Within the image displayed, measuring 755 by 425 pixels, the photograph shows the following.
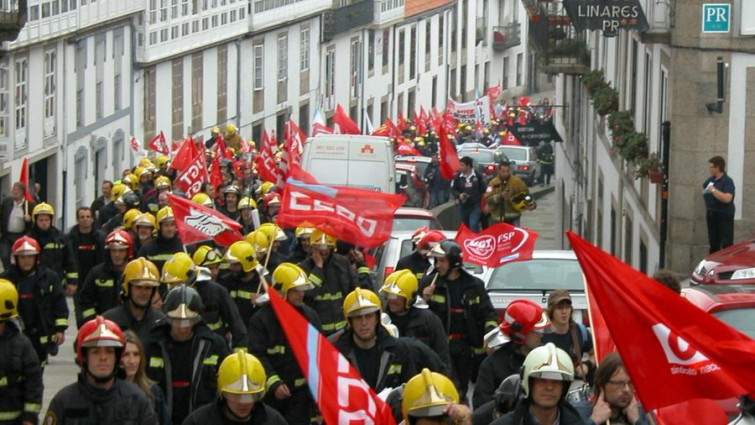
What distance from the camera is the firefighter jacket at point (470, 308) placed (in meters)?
14.3

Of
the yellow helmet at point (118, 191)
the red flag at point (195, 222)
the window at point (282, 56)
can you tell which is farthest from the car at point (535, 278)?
the window at point (282, 56)

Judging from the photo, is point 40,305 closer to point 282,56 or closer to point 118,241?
point 118,241

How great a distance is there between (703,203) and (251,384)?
14259 millimetres

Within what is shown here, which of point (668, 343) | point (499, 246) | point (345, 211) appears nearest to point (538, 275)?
point (499, 246)

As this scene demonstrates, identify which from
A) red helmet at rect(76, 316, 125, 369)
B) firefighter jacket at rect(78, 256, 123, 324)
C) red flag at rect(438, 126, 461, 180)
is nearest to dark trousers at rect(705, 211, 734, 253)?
firefighter jacket at rect(78, 256, 123, 324)

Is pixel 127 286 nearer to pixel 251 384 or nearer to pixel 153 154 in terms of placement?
pixel 251 384

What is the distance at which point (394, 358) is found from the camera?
1128cm

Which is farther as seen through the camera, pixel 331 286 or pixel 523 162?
pixel 523 162

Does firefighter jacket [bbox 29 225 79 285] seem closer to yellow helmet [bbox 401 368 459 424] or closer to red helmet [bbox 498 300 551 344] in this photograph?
red helmet [bbox 498 300 551 344]

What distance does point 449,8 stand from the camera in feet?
254

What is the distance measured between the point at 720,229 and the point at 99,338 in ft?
43.2

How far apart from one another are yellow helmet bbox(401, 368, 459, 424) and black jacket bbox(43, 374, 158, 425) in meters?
1.46

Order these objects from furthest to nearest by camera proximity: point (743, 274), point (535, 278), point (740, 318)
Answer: point (743, 274) → point (535, 278) → point (740, 318)

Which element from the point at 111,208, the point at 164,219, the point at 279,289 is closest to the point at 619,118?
the point at 111,208
